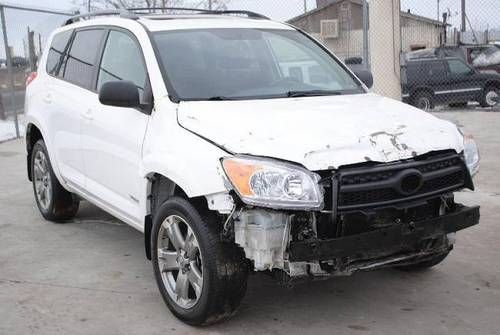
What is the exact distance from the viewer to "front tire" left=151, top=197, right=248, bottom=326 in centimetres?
368

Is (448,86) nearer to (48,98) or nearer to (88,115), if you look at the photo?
(48,98)

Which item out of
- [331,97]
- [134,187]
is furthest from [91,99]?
[331,97]

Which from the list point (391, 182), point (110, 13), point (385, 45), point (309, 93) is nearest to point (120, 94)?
point (309, 93)

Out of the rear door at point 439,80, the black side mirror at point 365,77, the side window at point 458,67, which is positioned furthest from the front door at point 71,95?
the side window at point 458,67

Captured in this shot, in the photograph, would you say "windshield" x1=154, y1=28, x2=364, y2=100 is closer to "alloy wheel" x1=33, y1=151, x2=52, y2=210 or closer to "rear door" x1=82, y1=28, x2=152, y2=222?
"rear door" x1=82, y1=28, x2=152, y2=222

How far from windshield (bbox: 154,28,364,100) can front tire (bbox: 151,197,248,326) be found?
86 cm

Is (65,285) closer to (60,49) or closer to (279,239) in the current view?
(279,239)

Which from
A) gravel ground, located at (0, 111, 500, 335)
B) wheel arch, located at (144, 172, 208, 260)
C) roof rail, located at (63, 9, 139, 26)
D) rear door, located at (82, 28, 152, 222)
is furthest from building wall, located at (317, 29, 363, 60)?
wheel arch, located at (144, 172, 208, 260)

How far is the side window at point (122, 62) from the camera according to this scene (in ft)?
15.4

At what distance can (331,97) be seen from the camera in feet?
Answer: 15.2

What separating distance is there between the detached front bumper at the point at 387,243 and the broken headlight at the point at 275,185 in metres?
0.23

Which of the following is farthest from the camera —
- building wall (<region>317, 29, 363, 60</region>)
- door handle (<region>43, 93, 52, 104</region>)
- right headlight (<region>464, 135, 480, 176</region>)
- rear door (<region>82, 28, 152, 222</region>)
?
building wall (<region>317, 29, 363, 60</region>)

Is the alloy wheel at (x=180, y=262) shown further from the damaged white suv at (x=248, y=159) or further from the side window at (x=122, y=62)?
the side window at (x=122, y=62)

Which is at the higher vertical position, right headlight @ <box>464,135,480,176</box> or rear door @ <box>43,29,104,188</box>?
rear door @ <box>43,29,104,188</box>
